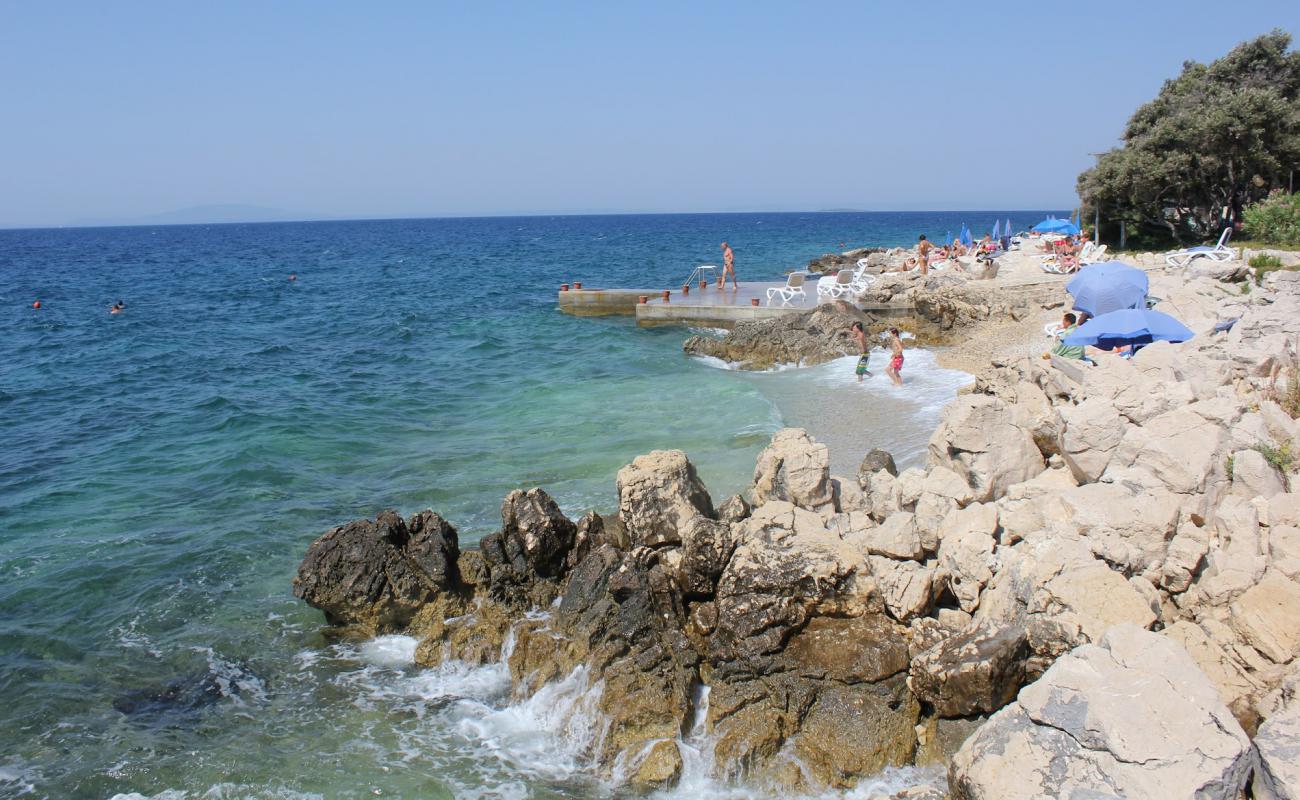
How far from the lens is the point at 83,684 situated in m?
8.82

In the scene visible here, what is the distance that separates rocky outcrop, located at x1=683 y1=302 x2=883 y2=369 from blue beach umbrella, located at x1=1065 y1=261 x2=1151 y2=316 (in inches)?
255

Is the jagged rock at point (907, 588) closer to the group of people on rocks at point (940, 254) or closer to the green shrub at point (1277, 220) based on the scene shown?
the green shrub at point (1277, 220)

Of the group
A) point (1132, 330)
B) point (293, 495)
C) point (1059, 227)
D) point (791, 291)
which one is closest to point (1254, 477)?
point (1132, 330)

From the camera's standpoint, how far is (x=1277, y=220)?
22953mm

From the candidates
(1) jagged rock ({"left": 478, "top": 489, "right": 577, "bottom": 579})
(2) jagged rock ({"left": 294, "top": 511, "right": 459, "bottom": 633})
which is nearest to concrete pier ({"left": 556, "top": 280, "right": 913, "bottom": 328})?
(1) jagged rock ({"left": 478, "top": 489, "right": 577, "bottom": 579})

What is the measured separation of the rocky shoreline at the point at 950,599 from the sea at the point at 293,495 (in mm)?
421

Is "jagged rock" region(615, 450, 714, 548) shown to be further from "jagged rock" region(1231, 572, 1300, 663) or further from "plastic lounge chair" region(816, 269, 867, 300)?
"plastic lounge chair" region(816, 269, 867, 300)

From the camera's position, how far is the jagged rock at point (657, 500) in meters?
9.45

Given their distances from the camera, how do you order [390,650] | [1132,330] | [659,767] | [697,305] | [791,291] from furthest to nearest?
[697,305] → [791,291] → [1132,330] → [390,650] → [659,767]

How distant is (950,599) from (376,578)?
19.9 feet

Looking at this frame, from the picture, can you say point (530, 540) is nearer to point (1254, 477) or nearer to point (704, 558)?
point (704, 558)

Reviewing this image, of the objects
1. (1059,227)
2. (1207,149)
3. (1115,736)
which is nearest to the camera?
(1115,736)

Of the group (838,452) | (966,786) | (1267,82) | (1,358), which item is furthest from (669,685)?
(1267,82)

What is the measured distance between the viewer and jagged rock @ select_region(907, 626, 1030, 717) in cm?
664
